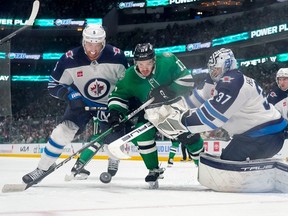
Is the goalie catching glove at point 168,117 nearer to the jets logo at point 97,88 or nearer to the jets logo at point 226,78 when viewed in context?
the jets logo at point 226,78

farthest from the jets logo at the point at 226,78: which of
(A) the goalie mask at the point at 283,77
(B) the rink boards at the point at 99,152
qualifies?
(B) the rink boards at the point at 99,152

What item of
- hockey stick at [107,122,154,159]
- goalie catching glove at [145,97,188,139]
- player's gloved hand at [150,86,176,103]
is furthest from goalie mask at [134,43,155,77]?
hockey stick at [107,122,154,159]

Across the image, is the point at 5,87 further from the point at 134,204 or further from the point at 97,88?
the point at 134,204

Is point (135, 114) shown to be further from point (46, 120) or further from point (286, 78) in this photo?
point (46, 120)

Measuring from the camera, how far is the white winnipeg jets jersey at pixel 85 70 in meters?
3.83

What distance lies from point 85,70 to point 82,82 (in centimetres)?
11

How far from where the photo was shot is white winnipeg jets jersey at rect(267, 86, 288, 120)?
18.5ft

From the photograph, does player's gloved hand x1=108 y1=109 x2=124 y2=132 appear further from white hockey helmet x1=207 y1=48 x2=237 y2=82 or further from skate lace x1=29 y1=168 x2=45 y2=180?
white hockey helmet x1=207 y1=48 x2=237 y2=82

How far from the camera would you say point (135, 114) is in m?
3.64

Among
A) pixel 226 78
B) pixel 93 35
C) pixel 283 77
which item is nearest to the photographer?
pixel 226 78

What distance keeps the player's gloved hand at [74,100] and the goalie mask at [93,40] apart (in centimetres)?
30

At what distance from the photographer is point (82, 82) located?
3.91 meters

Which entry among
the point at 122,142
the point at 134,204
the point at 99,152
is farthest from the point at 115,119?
the point at 99,152

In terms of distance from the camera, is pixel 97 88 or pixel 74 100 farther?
→ pixel 97 88
